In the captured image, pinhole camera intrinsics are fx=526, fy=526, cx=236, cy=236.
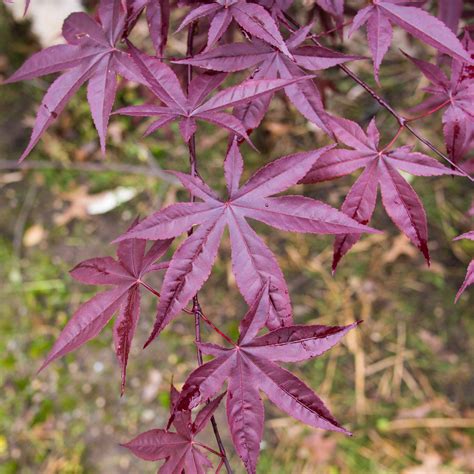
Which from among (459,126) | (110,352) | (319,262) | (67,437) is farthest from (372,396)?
(459,126)

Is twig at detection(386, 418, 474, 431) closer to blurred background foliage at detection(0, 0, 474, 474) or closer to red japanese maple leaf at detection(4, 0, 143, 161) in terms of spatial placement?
blurred background foliage at detection(0, 0, 474, 474)

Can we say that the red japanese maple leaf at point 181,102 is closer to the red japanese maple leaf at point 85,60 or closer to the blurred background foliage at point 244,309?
the red japanese maple leaf at point 85,60

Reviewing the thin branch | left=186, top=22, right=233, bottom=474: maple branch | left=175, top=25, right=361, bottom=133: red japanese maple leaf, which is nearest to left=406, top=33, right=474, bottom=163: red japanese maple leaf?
left=175, top=25, right=361, bottom=133: red japanese maple leaf

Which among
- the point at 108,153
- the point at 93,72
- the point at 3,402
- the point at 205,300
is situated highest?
the point at 93,72

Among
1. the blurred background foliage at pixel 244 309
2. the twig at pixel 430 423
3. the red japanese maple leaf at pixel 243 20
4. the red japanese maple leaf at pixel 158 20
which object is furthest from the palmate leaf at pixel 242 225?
the twig at pixel 430 423

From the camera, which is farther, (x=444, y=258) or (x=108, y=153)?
(x=108, y=153)

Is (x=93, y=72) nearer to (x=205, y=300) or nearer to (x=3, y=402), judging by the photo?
(x=205, y=300)
